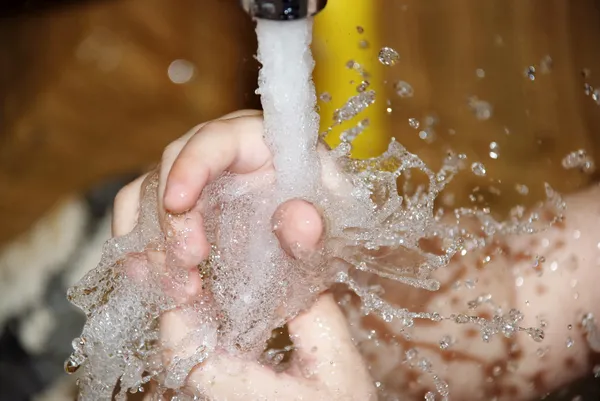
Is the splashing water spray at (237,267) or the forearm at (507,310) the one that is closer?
the splashing water spray at (237,267)

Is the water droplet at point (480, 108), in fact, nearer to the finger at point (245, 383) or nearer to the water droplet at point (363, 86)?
the water droplet at point (363, 86)

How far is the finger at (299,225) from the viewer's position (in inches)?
18.6

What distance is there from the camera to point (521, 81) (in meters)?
0.76

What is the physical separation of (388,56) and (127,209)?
322 mm

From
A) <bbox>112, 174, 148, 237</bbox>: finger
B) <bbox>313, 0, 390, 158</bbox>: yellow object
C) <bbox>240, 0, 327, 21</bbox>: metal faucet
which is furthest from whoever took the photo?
<bbox>313, 0, 390, 158</bbox>: yellow object

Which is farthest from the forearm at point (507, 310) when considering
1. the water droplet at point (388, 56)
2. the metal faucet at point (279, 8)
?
the metal faucet at point (279, 8)

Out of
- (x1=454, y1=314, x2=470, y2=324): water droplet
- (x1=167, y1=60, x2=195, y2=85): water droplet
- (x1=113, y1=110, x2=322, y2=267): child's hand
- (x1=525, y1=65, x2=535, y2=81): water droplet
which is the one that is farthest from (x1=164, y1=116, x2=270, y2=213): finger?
(x1=167, y1=60, x2=195, y2=85): water droplet

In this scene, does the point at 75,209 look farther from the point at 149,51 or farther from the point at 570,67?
the point at 570,67

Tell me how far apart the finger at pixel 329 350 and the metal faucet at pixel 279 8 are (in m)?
0.26

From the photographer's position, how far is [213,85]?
95cm

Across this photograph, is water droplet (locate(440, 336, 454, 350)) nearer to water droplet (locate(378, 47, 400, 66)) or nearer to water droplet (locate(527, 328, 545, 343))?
water droplet (locate(527, 328, 545, 343))

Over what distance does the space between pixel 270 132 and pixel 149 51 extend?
511 mm

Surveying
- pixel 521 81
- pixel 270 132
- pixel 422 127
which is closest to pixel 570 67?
pixel 521 81

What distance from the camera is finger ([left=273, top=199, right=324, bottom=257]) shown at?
473 mm
